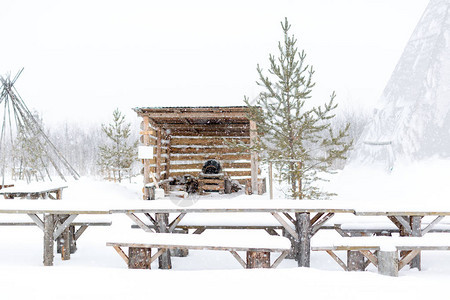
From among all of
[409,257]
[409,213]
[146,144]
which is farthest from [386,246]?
[146,144]

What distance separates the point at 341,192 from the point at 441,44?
8831 mm

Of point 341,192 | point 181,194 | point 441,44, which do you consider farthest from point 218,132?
point 441,44

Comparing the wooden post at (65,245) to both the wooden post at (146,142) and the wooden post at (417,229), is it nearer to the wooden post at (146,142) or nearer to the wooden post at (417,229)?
the wooden post at (417,229)

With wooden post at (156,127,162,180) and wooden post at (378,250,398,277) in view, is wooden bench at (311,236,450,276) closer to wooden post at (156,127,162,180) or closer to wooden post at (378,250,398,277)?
wooden post at (378,250,398,277)

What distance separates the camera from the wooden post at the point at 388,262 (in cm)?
401

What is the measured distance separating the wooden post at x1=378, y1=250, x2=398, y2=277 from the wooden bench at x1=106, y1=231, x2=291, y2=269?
113 centimetres

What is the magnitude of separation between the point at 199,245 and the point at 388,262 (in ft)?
7.63

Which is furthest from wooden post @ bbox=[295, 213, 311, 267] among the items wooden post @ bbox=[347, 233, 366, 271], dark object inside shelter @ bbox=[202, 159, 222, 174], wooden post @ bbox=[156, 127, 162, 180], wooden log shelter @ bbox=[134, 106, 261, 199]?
dark object inside shelter @ bbox=[202, 159, 222, 174]

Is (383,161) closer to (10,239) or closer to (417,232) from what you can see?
(417,232)

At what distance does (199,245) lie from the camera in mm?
4281

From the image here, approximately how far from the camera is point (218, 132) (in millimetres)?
16734

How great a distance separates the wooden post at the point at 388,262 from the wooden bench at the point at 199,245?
1.13 m

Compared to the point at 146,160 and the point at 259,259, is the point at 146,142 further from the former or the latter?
the point at 259,259

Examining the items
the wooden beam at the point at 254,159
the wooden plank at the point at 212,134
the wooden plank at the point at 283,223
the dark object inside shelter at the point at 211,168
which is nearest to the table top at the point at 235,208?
the wooden plank at the point at 283,223
